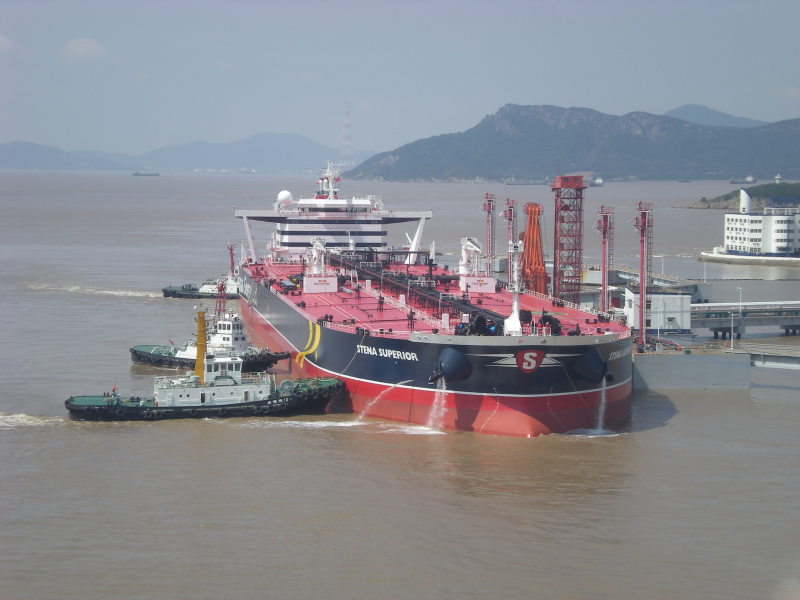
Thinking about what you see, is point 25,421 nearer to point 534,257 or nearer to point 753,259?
point 534,257

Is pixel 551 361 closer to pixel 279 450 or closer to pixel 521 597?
pixel 279 450

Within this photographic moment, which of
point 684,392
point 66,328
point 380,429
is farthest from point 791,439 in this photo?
point 66,328

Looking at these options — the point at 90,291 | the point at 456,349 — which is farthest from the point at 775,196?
the point at 456,349

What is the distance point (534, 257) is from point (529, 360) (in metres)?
17.6

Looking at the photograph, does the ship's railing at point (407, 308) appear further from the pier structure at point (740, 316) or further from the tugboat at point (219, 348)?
the pier structure at point (740, 316)

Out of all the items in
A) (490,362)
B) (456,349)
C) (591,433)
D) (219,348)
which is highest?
(456,349)

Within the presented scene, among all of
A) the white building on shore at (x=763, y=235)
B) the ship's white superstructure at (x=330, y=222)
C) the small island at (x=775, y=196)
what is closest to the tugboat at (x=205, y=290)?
the ship's white superstructure at (x=330, y=222)

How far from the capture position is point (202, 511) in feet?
69.8

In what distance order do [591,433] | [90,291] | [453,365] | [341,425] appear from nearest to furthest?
1. [453,365]
2. [591,433]
3. [341,425]
4. [90,291]

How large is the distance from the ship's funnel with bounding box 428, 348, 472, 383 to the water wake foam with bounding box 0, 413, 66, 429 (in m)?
9.69

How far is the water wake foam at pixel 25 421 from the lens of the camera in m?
27.1

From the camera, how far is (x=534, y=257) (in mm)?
43219

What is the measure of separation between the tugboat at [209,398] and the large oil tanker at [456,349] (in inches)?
62.4

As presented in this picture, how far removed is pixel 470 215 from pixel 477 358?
108554 mm
